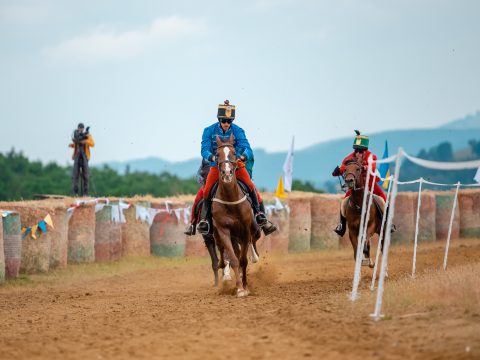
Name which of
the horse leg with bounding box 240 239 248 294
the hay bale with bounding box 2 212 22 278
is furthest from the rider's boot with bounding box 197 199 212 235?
the hay bale with bounding box 2 212 22 278

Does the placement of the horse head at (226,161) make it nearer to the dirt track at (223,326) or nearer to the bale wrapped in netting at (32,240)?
the dirt track at (223,326)

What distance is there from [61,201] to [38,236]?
2.02 metres

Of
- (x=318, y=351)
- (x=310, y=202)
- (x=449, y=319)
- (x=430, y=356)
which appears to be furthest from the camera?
(x=310, y=202)

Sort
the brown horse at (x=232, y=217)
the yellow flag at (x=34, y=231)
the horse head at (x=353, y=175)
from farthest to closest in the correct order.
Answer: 1. the yellow flag at (x=34, y=231)
2. the horse head at (x=353, y=175)
3. the brown horse at (x=232, y=217)

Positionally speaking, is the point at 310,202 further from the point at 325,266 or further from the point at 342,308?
the point at 342,308

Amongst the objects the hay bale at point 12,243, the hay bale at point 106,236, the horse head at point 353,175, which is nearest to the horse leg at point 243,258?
the horse head at point 353,175

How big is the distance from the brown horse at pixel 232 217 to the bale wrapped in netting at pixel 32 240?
6247mm

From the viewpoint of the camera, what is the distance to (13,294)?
1922cm

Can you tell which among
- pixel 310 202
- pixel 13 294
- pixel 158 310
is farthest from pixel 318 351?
pixel 310 202

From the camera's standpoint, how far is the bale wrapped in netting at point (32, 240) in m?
21.6

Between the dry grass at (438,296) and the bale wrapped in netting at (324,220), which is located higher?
the bale wrapped in netting at (324,220)

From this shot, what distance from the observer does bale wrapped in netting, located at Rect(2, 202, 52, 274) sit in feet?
71.0

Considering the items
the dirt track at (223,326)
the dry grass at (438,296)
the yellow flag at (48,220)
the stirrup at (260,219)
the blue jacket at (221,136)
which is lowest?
the dirt track at (223,326)

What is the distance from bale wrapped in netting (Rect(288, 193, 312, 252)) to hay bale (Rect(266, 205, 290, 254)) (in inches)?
15.9
